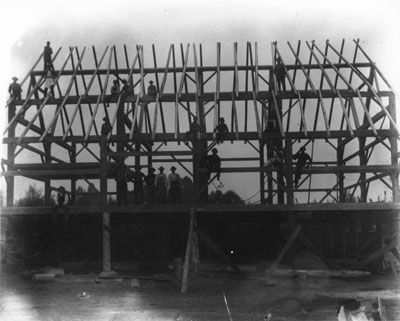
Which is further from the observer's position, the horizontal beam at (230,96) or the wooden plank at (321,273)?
the horizontal beam at (230,96)

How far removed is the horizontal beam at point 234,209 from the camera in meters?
18.2

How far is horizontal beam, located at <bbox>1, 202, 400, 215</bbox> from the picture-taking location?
18178mm

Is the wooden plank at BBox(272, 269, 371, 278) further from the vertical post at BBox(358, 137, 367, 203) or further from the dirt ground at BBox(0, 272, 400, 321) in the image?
the vertical post at BBox(358, 137, 367, 203)

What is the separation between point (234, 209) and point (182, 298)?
13.1 ft

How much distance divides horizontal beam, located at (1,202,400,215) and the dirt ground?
2212mm

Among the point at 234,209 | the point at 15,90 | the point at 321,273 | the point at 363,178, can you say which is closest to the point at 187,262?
the point at 234,209

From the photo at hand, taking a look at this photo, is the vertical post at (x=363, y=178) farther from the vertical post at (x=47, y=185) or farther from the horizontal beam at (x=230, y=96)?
the vertical post at (x=47, y=185)

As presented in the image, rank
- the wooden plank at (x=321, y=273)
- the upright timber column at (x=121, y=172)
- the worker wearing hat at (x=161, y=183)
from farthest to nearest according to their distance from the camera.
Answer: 1. the worker wearing hat at (x=161, y=183)
2. the upright timber column at (x=121, y=172)
3. the wooden plank at (x=321, y=273)

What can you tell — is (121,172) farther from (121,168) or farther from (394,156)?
(394,156)

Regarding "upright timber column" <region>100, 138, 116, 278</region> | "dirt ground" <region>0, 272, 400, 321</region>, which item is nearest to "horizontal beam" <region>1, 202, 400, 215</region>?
"upright timber column" <region>100, 138, 116, 278</region>

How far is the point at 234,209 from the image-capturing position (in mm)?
18172

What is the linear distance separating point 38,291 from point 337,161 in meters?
14.0

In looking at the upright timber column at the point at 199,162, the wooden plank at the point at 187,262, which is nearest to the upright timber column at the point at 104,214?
the wooden plank at the point at 187,262

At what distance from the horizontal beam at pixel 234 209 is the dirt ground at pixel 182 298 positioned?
7.26 ft
